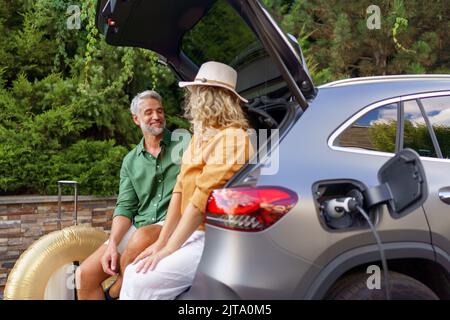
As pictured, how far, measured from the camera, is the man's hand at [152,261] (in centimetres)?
292

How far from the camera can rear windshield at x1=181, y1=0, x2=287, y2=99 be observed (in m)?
3.42

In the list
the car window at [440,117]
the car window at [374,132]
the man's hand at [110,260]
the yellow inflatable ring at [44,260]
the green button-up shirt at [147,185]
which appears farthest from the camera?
the green button-up shirt at [147,185]

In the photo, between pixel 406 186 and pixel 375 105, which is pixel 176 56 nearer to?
pixel 375 105

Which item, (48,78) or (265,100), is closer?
(265,100)

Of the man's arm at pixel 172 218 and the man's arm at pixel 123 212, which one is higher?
the man's arm at pixel 123 212

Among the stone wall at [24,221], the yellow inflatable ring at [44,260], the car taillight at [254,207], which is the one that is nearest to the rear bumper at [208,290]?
the car taillight at [254,207]

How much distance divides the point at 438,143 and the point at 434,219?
43 cm

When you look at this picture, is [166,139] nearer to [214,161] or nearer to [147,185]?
[147,185]

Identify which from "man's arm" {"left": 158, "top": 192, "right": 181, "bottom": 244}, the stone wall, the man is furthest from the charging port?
the stone wall

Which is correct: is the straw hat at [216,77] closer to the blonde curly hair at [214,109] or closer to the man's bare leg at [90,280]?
the blonde curly hair at [214,109]

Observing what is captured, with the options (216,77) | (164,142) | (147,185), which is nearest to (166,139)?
(164,142)

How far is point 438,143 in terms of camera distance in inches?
117

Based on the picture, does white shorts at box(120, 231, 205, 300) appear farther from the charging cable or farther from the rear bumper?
the charging cable
